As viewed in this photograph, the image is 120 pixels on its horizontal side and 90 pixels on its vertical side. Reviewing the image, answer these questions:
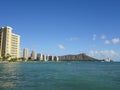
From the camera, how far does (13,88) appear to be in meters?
42.7

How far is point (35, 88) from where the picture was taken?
43000mm

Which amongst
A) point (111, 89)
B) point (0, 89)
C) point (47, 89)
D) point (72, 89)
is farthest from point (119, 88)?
point (0, 89)

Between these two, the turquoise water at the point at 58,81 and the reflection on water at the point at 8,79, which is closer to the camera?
the turquoise water at the point at 58,81

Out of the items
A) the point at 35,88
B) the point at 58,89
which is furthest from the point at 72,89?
the point at 35,88

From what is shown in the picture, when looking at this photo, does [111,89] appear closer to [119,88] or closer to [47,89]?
[119,88]

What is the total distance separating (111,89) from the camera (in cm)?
4378

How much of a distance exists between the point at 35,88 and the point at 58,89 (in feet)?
14.2

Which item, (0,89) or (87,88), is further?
(87,88)

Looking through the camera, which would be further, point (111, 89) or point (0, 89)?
point (111, 89)

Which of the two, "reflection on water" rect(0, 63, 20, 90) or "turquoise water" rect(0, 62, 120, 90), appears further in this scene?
"reflection on water" rect(0, 63, 20, 90)

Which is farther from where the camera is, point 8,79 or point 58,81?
point 8,79

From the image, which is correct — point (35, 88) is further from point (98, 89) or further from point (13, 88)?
point (98, 89)

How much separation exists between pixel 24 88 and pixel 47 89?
14.4ft

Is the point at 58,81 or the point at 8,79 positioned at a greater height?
the point at 8,79
